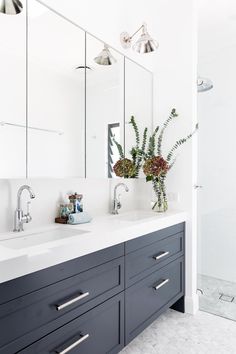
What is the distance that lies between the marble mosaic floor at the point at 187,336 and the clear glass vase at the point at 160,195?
913 mm

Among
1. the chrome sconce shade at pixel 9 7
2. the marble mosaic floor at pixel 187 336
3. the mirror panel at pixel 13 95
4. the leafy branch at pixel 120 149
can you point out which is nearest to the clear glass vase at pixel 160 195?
the leafy branch at pixel 120 149

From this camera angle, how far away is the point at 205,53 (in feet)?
9.02

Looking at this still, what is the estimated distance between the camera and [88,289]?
1.42 metres

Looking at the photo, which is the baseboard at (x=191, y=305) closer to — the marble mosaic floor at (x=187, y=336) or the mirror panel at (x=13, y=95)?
the marble mosaic floor at (x=187, y=336)

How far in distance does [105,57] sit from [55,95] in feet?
2.11

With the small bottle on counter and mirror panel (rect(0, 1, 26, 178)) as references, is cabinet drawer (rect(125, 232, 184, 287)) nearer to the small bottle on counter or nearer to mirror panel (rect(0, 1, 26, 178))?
the small bottle on counter

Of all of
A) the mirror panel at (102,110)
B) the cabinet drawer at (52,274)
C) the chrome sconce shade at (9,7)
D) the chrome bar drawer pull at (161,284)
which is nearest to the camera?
the cabinet drawer at (52,274)

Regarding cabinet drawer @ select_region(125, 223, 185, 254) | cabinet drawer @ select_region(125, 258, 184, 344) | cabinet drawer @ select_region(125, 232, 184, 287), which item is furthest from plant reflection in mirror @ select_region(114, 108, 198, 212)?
cabinet drawer @ select_region(125, 258, 184, 344)

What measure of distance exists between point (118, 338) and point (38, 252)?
86 centimetres

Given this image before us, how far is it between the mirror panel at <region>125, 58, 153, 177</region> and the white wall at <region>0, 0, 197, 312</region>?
7 cm

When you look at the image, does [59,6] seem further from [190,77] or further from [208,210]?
[208,210]

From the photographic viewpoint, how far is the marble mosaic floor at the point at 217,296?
2389 millimetres

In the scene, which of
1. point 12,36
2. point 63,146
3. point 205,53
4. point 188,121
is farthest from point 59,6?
point 205,53

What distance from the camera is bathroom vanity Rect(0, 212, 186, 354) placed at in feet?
3.64
